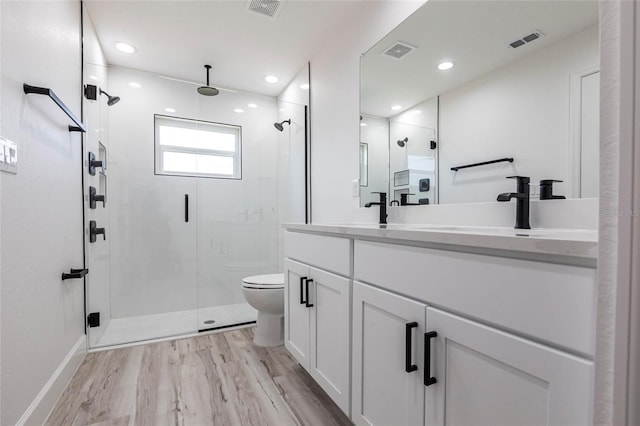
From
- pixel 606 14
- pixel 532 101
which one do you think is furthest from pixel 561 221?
pixel 606 14

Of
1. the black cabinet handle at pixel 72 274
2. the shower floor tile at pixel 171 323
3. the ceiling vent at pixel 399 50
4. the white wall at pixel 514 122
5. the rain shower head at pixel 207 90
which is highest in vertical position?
the rain shower head at pixel 207 90

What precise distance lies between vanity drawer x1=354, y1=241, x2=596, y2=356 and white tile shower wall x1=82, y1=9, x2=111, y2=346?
217cm

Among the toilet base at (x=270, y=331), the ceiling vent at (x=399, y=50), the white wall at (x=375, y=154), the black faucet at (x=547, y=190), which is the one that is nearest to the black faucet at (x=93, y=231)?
the toilet base at (x=270, y=331)

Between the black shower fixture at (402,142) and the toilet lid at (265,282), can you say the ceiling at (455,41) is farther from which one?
the toilet lid at (265,282)

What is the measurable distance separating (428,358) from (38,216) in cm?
165

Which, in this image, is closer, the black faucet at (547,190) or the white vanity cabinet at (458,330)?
the white vanity cabinet at (458,330)

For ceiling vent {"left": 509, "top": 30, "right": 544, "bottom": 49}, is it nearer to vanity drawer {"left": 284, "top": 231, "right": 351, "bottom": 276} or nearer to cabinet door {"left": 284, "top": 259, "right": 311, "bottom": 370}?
vanity drawer {"left": 284, "top": 231, "right": 351, "bottom": 276}

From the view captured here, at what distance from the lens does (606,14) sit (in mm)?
478

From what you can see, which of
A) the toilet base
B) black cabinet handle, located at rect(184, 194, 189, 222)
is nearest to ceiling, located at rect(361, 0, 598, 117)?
the toilet base

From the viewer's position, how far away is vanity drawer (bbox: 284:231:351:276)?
4.21 feet

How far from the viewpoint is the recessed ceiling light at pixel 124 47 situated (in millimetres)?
2426

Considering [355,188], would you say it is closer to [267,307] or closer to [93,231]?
[267,307]

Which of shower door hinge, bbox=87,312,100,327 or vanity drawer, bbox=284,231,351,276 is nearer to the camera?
vanity drawer, bbox=284,231,351,276

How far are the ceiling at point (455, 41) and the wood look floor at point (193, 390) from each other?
5.33 feet
